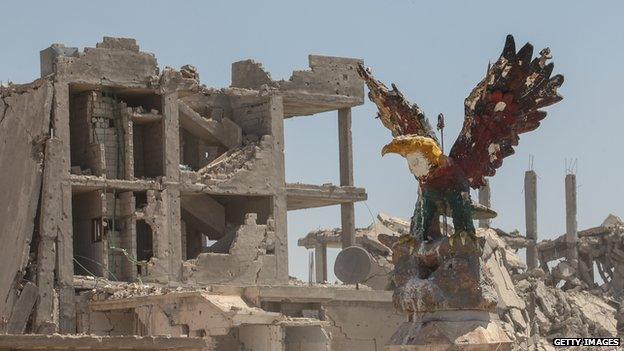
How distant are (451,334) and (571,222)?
133ft

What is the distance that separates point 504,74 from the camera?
1919 centimetres

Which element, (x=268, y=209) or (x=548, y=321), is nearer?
(x=268, y=209)

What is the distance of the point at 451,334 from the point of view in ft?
58.2

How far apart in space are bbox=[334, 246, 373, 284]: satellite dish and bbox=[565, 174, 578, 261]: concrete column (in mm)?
15110

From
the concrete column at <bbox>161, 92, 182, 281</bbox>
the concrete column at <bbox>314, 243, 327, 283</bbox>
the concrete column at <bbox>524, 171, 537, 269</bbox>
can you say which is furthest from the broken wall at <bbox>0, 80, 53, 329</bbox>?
the concrete column at <bbox>524, 171, 537, 269</bbox>

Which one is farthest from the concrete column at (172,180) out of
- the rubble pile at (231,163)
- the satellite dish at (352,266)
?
the satellite dish at (352,266)

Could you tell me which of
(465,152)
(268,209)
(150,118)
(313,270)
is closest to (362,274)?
(268,209)

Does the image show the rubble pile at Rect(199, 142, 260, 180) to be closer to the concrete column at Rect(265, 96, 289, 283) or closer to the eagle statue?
the concrete column at Rect(265, 96, 289, 283)

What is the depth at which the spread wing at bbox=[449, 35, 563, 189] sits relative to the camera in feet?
63.0

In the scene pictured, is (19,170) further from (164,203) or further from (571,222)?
(571,222)

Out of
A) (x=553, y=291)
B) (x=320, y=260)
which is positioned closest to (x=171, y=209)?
(x=553, y=291)

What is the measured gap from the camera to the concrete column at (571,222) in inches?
2264

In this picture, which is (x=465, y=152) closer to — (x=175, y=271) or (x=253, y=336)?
(x=253, y=336)

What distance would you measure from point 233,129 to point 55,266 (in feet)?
22.7
